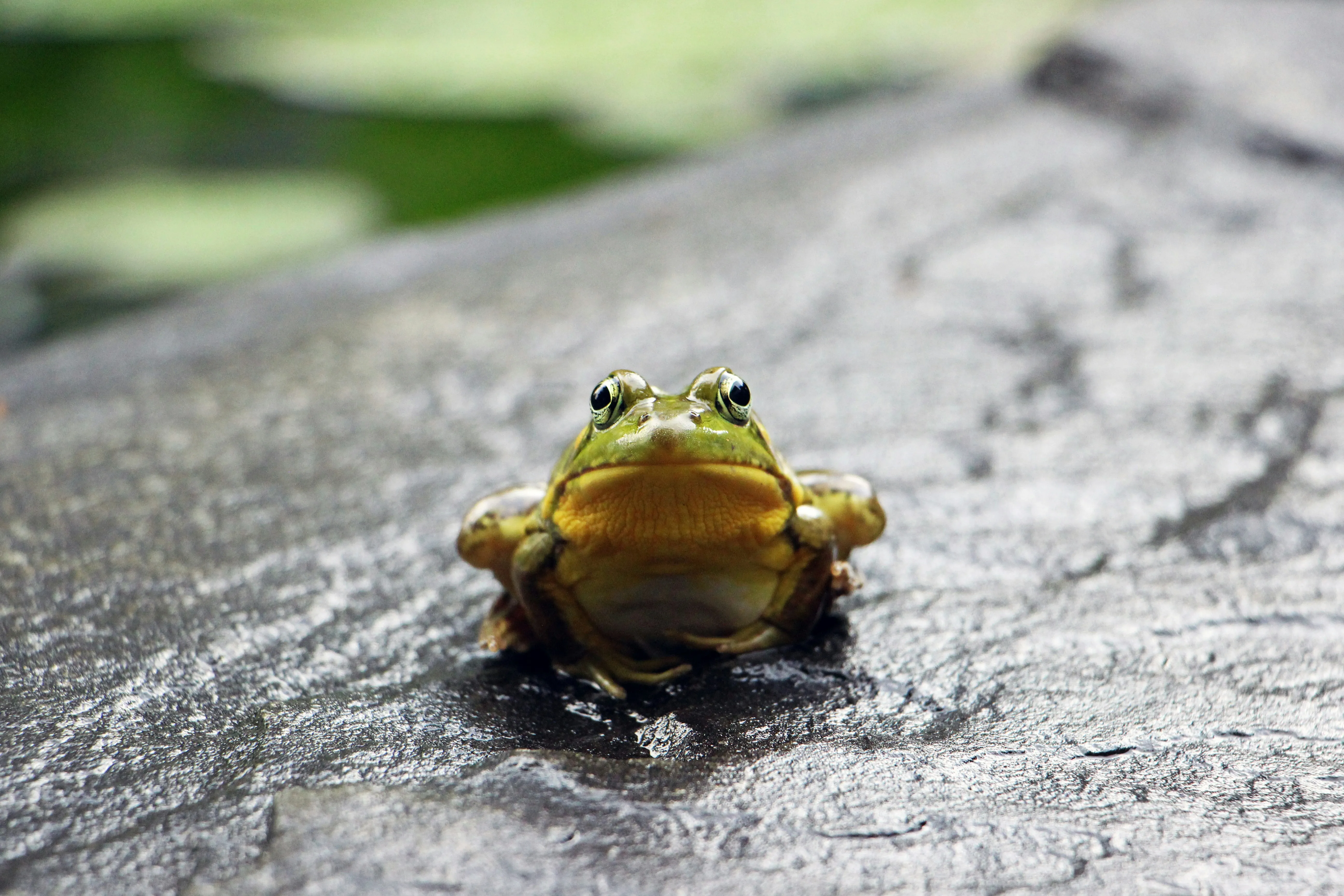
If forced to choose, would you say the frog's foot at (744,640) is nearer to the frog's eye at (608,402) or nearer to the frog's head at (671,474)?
the frog's head at (671,474)

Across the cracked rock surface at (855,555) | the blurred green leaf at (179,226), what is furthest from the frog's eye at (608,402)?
the blurred green leaf at (179,226)

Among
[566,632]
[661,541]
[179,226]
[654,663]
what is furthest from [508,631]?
[179,226]

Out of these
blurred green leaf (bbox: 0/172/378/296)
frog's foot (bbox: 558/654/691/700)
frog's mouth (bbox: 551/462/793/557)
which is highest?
blurred green leaf (bbox: 0/172/378/296)

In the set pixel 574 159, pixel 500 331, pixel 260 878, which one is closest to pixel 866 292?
pixel 500 331

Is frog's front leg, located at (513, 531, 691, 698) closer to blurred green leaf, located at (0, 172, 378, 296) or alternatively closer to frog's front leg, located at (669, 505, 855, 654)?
frog's front leg, located at (669, 505, 855, 654)

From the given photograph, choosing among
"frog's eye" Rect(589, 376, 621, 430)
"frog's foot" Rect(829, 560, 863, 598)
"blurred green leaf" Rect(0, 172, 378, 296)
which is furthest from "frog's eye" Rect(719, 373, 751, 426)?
"blurred green leaf" Rect(0, 172, 378, 296)

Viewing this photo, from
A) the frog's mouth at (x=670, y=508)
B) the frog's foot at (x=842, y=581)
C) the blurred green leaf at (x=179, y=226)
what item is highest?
the blurred green leaf at (x=179, y=226)

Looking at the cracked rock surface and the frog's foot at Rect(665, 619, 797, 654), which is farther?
the frog's foot at Rect(665, 619, 797, 654)
